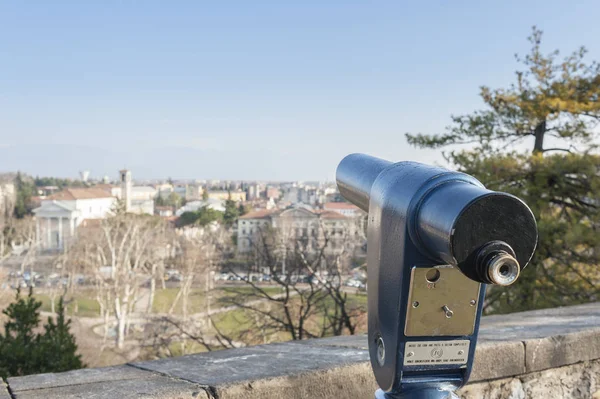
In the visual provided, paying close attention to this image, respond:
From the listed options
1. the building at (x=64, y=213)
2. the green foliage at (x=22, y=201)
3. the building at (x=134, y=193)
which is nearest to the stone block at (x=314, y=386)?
the building at (x=64, y=213)

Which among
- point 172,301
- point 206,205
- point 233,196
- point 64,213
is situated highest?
point 206,205

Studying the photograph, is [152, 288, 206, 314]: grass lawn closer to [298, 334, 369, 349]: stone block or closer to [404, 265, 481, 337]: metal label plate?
[298, 334, 369, 349]: stone block

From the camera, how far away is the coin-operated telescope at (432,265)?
830 millimetres

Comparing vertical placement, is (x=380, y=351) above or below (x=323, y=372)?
above

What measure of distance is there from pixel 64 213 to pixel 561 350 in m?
52.5

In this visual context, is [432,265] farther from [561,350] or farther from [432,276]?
[561,350]

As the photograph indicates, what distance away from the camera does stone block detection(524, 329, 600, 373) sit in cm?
187

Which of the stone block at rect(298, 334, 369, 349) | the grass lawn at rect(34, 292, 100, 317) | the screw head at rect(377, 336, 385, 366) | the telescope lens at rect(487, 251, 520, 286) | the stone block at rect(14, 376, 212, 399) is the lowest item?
the grass lawn at rect(34, 292, 100, 317)

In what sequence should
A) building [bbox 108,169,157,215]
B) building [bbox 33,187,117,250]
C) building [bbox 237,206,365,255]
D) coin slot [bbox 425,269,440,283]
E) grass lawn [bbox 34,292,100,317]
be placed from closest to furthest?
coin slot [bbox 425,269,440,283] → building [bbox 237,206,365,255] → grass lawn [bbox 34,292,100,317] → building [bbox 33,187,117,250] → building [bbox 108,169,157,215]

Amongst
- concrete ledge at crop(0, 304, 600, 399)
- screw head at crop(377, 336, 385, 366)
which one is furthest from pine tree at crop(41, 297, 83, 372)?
screw head at crop(377, 336, 385, 366)

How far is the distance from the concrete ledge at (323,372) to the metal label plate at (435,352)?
0.51 m

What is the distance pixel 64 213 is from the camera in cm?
5000

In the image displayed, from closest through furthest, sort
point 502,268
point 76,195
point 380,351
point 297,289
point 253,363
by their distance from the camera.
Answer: point 502,268
point 380,351
point 253,363
point 297,289
point 76,195

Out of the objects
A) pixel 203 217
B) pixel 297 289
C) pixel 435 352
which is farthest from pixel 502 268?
pixel 203 217
